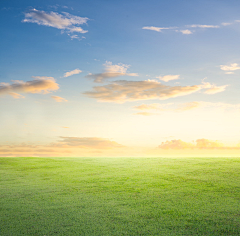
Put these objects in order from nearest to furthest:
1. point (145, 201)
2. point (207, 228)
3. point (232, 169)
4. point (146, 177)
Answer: point (207, 228) < point (145, 201) < point (146, 177) < point (232, 169)

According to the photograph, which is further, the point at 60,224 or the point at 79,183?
the point at 79,183

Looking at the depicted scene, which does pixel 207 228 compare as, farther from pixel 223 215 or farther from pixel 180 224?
pixel 223 215

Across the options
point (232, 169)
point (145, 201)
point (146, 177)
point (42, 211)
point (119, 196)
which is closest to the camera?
point (42, 211)

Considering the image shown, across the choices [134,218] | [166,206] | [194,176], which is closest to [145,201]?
[166,206]

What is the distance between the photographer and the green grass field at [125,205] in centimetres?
471

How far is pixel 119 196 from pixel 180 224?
2.64 m

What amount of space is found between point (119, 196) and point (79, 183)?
9.14 feet

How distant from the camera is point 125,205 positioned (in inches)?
243

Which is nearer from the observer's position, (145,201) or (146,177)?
(145,201)

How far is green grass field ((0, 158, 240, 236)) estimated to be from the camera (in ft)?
15.5

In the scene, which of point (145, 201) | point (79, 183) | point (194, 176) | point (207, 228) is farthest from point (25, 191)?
point (194, 176)

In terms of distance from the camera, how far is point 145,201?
21.3 feet

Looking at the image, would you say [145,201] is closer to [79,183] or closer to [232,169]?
[79,183]

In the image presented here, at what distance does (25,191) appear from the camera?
8.17 m
